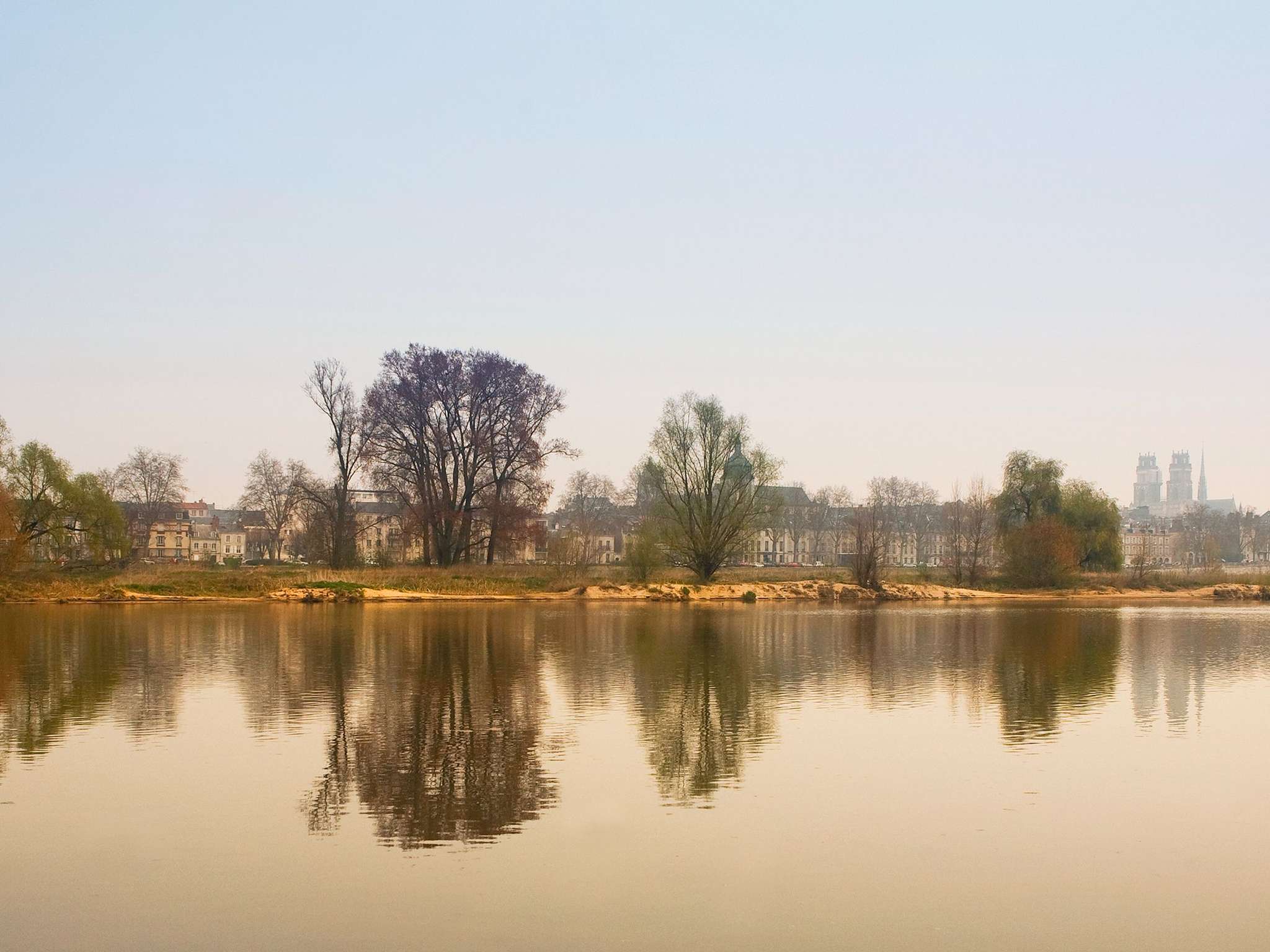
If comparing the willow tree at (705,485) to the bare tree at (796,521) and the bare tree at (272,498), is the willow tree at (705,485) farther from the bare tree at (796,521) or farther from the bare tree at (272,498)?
the bare tree at (796,521)

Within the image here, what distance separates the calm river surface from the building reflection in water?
0.11 meters

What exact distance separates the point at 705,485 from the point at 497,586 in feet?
47.1

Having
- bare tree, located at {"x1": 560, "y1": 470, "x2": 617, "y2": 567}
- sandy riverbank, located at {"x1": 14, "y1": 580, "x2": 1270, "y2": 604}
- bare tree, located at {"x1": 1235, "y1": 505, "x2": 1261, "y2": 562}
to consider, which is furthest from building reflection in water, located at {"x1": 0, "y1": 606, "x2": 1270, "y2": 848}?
bare tree, located at {"x1": 1235, "y1": 505, "x2": 1261, "y2": 562}

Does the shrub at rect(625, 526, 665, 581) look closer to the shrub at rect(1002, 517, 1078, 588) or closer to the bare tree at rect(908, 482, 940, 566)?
the shrub at rect(1002, 517, 1078, 588)

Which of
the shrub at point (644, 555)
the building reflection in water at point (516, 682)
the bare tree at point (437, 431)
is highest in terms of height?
the bare tree at point (437, 431)

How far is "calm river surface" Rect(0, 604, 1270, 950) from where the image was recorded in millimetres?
8586

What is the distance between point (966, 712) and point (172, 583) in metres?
45.2

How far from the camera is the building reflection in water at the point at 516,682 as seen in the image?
13.5 meters

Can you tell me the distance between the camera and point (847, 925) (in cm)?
850

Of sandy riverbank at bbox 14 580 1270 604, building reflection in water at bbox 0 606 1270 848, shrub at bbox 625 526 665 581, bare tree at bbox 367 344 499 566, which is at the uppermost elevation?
bare tree at bbox 367 344 499 566

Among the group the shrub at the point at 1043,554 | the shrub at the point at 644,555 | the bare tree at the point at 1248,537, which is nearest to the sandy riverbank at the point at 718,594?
the shrub at the point at 1043,554

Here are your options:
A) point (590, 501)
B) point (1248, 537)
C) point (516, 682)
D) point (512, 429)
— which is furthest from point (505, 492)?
point (1248, 537)

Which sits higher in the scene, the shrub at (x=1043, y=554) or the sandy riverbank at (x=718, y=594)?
the shrub at (x=1043, y=554)

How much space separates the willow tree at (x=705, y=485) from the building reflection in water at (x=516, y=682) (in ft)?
80.5
